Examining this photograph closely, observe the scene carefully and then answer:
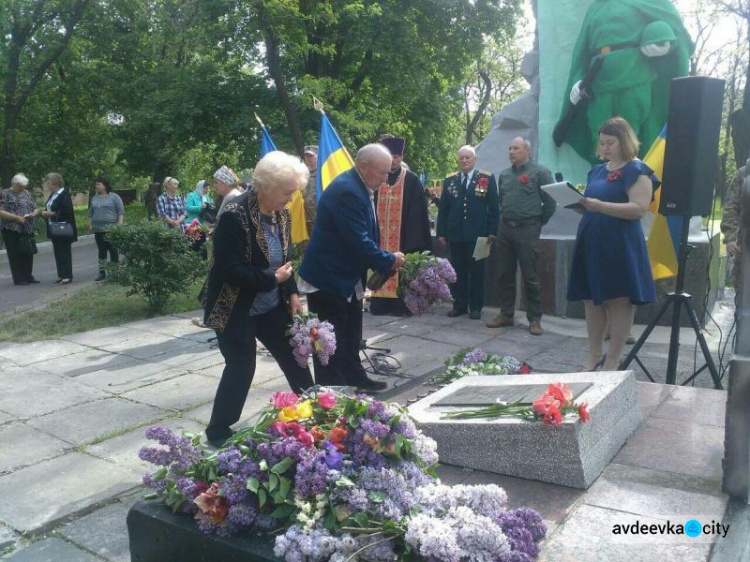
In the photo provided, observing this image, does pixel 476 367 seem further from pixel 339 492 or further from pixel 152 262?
pixel 152 262

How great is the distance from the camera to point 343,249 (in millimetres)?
4398

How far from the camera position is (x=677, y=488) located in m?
2.91

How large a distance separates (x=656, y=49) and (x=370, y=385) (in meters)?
5.66

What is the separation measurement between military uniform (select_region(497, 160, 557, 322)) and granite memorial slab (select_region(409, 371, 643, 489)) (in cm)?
352

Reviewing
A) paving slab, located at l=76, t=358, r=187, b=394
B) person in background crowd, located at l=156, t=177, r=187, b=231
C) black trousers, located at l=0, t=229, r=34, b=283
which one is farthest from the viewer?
person in background crowd, located at l=156, t=177, r=187, b=231

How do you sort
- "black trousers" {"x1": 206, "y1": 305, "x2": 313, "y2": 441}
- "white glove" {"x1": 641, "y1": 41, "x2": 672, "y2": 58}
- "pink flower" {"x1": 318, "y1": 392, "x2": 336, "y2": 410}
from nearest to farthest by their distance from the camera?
1. "pink flower" {"x1": 318, "y1": 392, "x2": 336, "y2": 410}
2. "black trousers" {"x1": 206, "y1": 305, "x2": 313, "y2": 441}
3. "white glove" {"x1": 641, "y1": 41, "x2": 672, "y2": 58}

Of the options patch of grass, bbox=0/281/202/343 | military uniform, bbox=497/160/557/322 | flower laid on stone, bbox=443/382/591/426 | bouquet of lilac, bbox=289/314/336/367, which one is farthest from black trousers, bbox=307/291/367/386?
patch of grass, bbox=0/281/202/343

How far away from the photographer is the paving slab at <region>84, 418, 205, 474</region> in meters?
3.85

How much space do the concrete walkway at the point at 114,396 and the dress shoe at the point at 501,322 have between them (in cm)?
13

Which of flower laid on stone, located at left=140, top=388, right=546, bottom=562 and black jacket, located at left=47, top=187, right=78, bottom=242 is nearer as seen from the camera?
flower laid on stone, located at left=140, top=388, right=546, bottom=562

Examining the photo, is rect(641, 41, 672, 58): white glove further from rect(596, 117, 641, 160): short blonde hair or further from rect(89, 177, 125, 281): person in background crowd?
rect(89, 177, 125, 281): person in background crowd

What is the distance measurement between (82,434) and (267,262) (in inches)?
70.0

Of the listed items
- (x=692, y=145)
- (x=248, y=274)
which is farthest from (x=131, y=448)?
(x=692, y=145)

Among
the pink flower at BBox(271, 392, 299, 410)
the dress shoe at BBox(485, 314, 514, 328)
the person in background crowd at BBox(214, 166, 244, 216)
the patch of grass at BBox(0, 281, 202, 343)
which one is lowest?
the patch of grass at BBox(0, 281, 202, 343)
